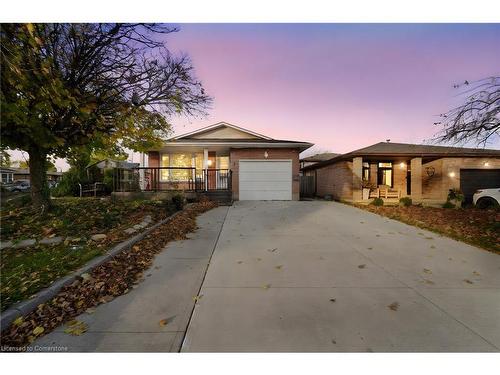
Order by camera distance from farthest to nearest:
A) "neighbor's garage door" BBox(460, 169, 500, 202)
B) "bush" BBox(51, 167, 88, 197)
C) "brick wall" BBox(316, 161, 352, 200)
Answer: "bush" BBox(51, 167, 88, 197), "brick wall" BBox(316, 161, 352, 200), "neighbor's garage door" BBox(460, 169, 500, 202)

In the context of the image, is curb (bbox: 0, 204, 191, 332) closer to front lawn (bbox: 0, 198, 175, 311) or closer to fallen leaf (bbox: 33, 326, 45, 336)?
front lawn (bbox: 0, 198, 175, 311)

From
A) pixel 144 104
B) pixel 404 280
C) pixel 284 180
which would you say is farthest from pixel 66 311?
pixel 284 180

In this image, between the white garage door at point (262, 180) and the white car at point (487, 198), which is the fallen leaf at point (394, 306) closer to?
the white garage door at point (262, 180)

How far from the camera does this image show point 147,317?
7.40 feet

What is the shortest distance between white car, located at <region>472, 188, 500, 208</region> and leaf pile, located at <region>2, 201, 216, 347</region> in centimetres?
1298

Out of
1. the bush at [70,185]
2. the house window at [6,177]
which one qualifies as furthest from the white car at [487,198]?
the house window at [6,177]

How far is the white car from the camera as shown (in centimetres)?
931

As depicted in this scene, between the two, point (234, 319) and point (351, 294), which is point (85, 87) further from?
point (351, 294)

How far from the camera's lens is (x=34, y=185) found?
6.09 meters

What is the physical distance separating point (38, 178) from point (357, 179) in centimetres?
1348

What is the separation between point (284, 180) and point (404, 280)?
9.64 meters

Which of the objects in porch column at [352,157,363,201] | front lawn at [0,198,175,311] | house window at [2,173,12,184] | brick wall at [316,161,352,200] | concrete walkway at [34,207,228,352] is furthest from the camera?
house window at [2,173,12,184]

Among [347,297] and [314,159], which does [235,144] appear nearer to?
[347,297]

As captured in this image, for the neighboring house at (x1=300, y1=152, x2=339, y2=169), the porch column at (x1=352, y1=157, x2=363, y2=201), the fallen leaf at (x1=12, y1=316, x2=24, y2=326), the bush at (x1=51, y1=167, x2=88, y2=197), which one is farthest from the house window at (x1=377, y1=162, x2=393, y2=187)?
the bush at (x1=51, y1=167, x2=88, y2=197)
